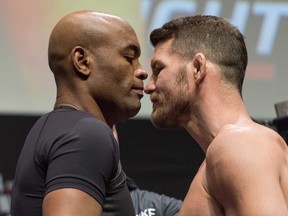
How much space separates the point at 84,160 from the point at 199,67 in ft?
1.46

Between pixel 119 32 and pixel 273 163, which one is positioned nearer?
pixel 273 163

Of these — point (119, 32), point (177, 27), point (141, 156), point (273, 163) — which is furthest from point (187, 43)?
point (141, 156)

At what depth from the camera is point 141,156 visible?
3.63 metres

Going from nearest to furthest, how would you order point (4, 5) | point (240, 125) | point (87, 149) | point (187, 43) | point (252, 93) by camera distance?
point (87, 149)
point (240, 125)
point (187, 43)
point (4, 5)
point (252, 93)

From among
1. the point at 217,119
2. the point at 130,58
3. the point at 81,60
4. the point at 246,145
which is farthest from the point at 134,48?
the point at 246,145

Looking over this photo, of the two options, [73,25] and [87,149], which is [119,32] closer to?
[73,25]

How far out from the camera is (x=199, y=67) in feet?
6.28

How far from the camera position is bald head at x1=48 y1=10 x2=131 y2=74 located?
180 cm

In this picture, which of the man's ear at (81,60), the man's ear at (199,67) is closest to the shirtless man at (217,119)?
the man's ear at (199,67)

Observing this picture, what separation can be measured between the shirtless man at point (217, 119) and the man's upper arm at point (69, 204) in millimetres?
278

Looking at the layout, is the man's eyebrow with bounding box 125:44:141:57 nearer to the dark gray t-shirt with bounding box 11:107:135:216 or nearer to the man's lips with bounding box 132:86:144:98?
the man's lips with bounding box 132:86:144:98

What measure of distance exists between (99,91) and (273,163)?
1.38ft

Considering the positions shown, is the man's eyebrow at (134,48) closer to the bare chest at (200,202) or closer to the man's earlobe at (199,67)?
the man's earlobe at (199,67)

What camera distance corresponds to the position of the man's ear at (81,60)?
5.86ft
